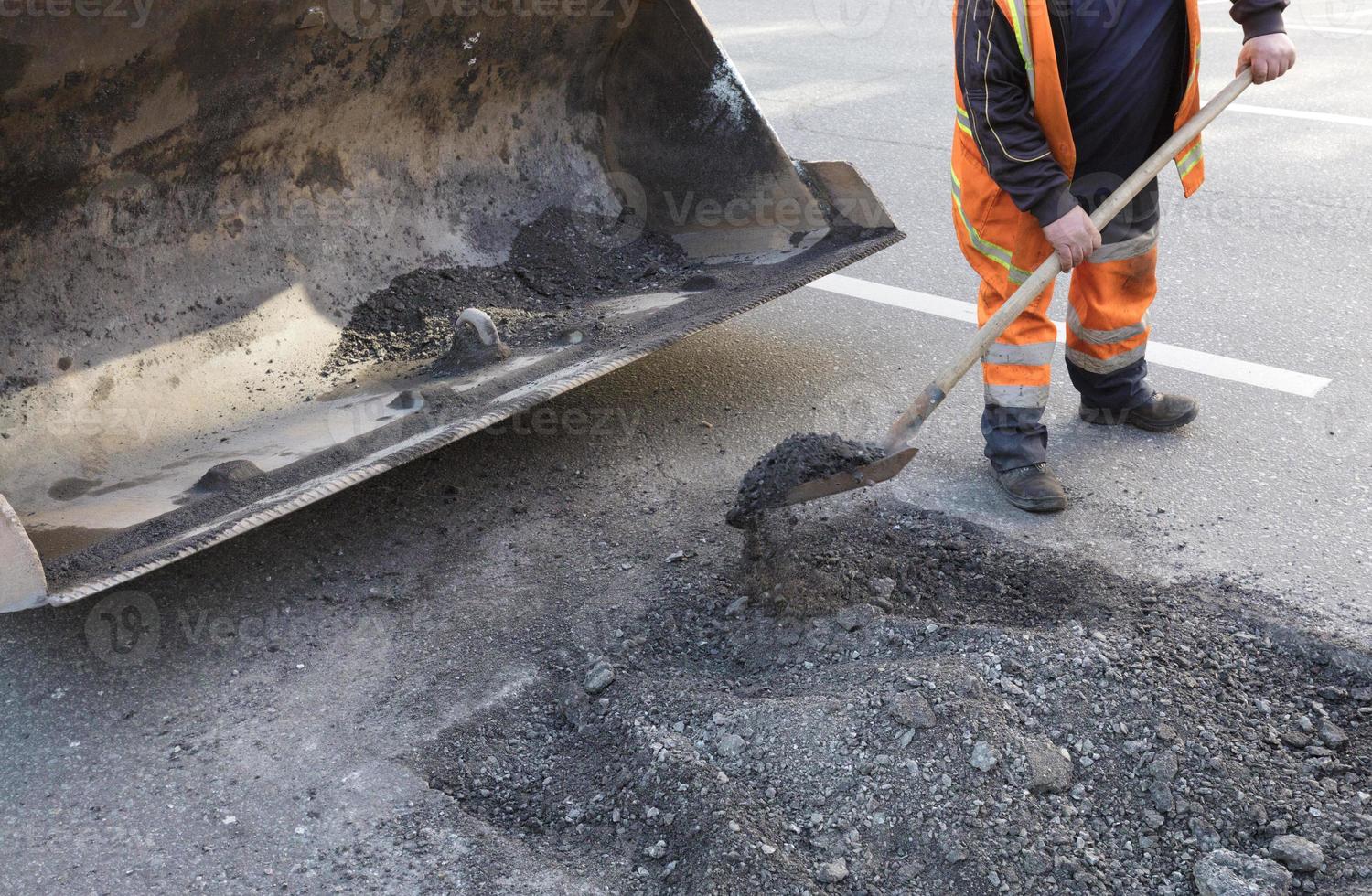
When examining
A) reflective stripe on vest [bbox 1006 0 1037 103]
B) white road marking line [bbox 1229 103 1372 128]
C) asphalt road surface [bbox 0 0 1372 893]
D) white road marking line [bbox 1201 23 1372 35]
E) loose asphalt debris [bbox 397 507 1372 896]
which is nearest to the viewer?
loose asphalt debris [bbox 397 507 1372 896]

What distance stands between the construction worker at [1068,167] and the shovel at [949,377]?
8 cm

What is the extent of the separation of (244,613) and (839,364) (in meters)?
2.03

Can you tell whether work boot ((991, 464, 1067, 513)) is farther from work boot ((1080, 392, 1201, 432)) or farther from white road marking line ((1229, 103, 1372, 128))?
white road marking line ((1229, 103, 1372, 128))

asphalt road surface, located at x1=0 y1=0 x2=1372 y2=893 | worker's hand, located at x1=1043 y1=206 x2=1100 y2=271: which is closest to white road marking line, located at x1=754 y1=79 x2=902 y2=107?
asphalt road surface, located at x1=0 y1=0 x2=1372 y2=893

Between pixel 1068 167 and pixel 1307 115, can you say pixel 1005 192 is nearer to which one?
pixel 1068 167

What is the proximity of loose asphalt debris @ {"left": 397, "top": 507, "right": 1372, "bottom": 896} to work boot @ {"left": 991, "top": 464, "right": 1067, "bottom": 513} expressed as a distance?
1.20ft

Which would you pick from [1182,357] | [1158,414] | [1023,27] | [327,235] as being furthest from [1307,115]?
[327,235]

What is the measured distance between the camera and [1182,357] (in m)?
3.98

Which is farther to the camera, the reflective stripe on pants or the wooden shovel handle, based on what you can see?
the reflective stripe on pants

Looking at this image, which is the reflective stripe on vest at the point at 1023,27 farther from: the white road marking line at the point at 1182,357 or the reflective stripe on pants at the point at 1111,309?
the white road marking line at the point at 1182,357

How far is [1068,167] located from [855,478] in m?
0.93

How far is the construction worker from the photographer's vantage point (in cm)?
281

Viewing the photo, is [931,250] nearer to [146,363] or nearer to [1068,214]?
[1068,214]

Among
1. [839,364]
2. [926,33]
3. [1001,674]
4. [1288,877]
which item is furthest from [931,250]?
[926,33]
